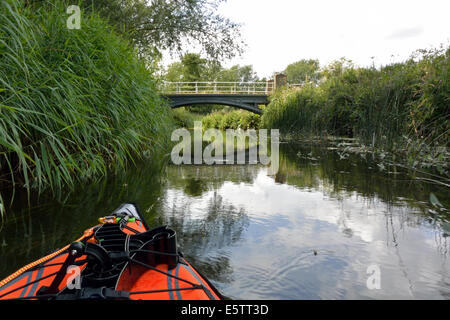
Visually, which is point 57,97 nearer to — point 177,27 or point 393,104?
point 393,104

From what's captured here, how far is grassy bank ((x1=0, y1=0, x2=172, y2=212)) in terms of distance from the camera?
230 centimetres

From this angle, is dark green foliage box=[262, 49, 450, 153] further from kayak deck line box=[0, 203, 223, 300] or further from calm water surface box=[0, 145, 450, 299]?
kayak deck line box=[0, 203, 223, 300]

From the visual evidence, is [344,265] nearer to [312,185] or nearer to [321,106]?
[312,185]

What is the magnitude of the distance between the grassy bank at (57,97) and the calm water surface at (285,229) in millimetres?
363

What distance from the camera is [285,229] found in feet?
8.31

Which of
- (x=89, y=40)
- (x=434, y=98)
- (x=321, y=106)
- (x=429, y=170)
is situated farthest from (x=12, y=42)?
(x=321, y=106)

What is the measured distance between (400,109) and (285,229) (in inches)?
165

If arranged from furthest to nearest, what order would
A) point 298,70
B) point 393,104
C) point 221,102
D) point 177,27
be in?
point 298,70, point 221,102, point 177,27, point 393,104

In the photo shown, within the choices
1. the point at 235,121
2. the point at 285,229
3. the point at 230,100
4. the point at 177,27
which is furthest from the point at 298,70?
the point at 285,229

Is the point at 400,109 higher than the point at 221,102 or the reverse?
the reverse

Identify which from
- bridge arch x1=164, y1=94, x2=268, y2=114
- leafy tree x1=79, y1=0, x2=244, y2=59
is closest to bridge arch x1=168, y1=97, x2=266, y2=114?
bridge arch x1=164, y1=94, x2=268, y2=114

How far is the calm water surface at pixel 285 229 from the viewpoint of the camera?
5.69 feet

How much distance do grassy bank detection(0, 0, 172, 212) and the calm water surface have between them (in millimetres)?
363

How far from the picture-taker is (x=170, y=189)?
388 cm
